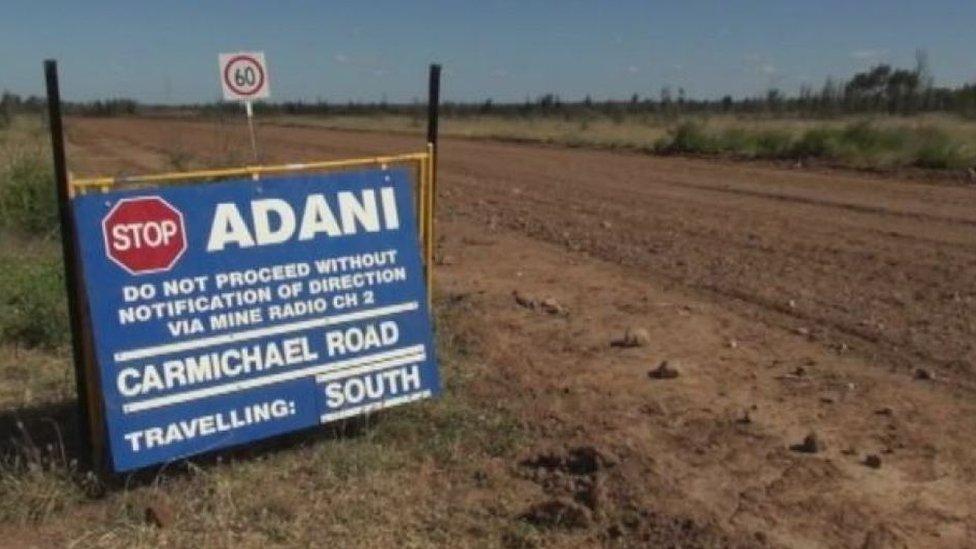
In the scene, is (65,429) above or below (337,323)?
below

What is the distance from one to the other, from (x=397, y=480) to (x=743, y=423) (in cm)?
175

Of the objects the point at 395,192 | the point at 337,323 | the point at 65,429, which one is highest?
the point at 395,192

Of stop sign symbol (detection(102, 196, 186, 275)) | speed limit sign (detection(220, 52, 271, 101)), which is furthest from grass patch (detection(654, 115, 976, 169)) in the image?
stop sign symbol (detection(102, 196, 186, 275))

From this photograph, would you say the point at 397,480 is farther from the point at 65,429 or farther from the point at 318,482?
the point at 65,429

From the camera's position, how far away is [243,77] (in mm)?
12633

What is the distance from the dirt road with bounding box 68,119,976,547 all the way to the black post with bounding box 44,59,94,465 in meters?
1.88

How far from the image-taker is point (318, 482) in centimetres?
524

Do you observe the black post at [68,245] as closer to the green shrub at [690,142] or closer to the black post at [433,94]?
the black post at [433,94]

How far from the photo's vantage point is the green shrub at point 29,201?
12555 mm

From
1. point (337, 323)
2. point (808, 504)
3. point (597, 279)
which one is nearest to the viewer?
point (808, 504)

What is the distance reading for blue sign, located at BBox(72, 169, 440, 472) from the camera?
4941 millimetres

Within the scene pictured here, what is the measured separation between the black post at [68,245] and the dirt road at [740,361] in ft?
6.16

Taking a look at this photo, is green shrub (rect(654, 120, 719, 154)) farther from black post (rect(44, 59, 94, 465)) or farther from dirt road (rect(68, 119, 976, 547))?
black post (rect(44, 59, 94, 465))

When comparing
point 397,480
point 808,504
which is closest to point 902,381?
point 808,504
